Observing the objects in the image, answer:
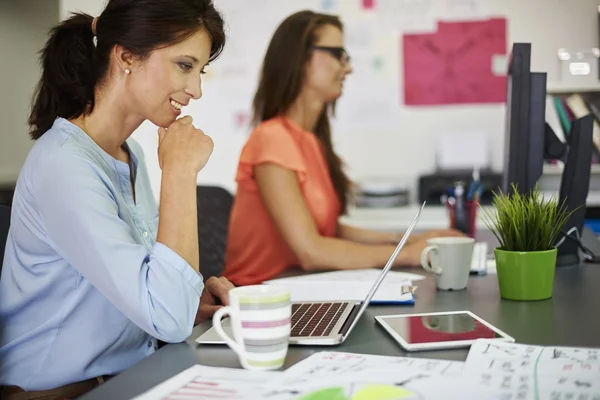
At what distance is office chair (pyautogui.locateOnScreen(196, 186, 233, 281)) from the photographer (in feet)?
6.37

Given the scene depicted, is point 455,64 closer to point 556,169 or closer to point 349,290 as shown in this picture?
point 556,169

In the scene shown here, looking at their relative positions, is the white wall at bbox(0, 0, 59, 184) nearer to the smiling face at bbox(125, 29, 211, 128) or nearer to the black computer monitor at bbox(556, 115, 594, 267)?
the smiling face at bbox(125, 29, 211, 128)

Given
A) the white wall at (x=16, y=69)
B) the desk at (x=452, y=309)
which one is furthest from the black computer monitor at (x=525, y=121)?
the white wall at (x=16, y=69)

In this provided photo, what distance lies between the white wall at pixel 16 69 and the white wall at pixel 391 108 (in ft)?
1.34

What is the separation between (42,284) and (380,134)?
2922 mm

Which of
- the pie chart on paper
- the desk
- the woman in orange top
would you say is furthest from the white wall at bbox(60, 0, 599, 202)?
the pie chart on paper

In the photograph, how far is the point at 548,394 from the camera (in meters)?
0.70

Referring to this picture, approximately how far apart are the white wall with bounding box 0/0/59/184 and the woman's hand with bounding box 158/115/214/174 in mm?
3212

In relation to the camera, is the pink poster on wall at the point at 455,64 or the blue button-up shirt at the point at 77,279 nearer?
the blue button-up shirt at the point at 77,279

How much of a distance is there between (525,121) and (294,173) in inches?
24.2

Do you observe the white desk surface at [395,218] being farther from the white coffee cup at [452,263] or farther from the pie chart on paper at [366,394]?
the pie chart on paper at [366,394]

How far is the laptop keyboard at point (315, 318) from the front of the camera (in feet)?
3.18

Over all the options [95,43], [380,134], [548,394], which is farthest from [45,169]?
[380,134]

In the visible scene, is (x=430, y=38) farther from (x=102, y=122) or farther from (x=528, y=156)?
(x=102, y=122)
